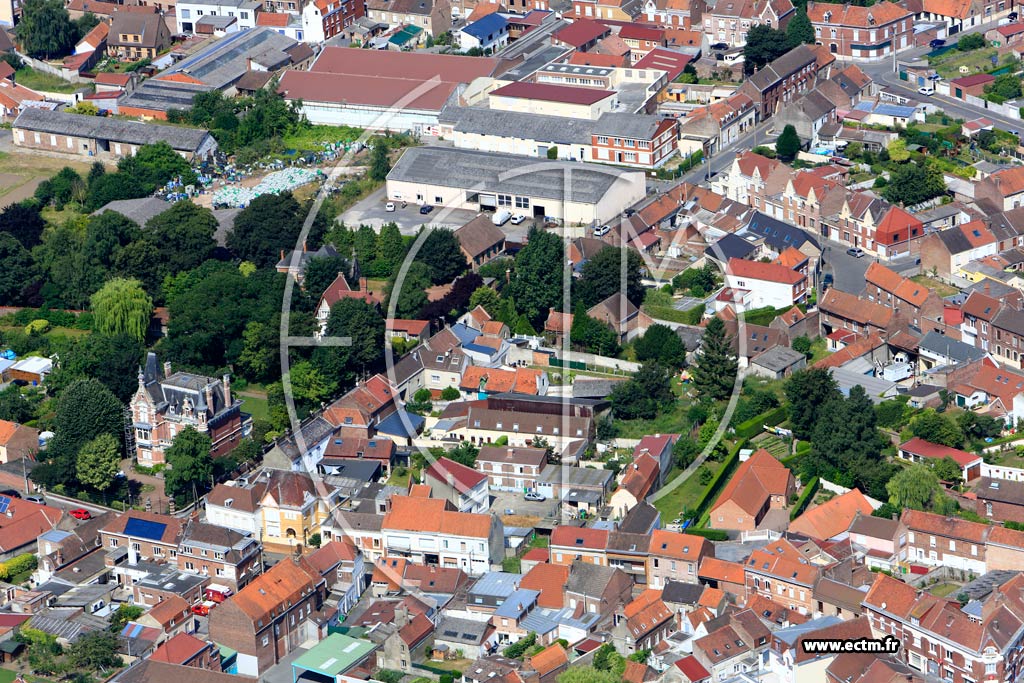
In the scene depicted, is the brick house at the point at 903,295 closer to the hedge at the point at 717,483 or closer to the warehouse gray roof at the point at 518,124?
the hedge at the point at 717,483

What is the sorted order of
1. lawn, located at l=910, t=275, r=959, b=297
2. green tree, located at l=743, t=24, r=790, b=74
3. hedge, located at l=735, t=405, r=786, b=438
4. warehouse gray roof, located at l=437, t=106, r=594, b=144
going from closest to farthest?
hedge, located at l=735, t=405, r=786, b=438 → lawn, located at l=910, t=275, r=959, b=297 → warehouse gray roof, located at l=437, t=106, r=594, b=144 → green tree, located at l=743, t=24, r=790, b=74

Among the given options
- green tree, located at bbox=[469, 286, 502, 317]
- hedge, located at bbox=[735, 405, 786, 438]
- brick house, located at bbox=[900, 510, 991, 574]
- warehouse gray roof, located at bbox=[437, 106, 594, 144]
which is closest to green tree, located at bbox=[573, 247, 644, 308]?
green tree, located at bbox=[469, 286, 502, 317]

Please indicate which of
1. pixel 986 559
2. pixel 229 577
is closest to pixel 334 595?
pixel 229 577

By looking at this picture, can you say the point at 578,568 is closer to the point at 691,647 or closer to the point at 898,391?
the point at 691,647

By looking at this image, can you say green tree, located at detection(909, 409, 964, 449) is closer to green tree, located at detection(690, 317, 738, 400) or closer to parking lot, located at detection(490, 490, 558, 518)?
green tree, located at detection(690, 317, 738, 400)

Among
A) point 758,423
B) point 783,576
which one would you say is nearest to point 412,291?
point 758,423
